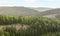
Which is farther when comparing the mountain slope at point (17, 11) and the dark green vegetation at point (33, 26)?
the mountain slope at point (17, 11)

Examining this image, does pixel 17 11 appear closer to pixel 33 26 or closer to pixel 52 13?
pixel 33 26

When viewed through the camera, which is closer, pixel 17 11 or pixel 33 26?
pixel 33 26

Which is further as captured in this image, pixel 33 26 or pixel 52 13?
pixel 52 13

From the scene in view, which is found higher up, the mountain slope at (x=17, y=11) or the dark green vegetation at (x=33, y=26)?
→ the mountain slope at (x=17, y=11)

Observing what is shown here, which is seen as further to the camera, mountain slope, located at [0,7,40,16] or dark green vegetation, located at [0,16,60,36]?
mountain slope, located at [0,7,40,16]

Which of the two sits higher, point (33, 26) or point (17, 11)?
point (17, 11)

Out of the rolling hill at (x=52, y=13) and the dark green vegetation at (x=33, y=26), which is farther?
the rolling hill at (x=52, y=13)

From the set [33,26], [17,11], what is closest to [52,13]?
[33,26]
